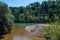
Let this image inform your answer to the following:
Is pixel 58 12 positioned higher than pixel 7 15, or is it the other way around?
pixel 58 12

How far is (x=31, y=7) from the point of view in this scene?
65250mm

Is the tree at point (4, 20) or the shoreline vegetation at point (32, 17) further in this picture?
the tree at point (4, 20)

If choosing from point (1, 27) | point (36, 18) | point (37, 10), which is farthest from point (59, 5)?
point (37, 10)

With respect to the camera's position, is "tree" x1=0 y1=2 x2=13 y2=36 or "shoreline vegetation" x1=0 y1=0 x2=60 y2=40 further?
"tree" x1=0 y1=2 x2=13 y2=36

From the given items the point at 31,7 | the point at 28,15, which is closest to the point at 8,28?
the point at 28,15

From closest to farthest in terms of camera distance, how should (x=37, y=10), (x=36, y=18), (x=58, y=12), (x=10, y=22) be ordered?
(x=58, y=12)
(x=10, y=22)
(x=36, y=18)
(x=37, y=10)

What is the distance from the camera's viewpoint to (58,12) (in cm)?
618

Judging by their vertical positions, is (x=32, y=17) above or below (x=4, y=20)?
below

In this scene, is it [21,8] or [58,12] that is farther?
[21,8]

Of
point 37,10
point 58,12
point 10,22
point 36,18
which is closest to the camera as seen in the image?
point 58,12

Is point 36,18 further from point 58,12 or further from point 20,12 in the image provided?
point 58,12

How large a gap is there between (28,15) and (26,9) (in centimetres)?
765

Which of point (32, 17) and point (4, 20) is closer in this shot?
point (4, 20)

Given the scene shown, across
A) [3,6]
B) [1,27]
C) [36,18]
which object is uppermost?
[3,6]
